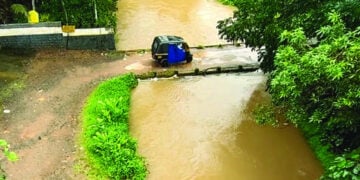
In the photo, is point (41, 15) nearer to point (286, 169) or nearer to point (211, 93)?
point (211, 93)

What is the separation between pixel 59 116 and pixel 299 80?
881 cm

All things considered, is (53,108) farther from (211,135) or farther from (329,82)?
(329,82)

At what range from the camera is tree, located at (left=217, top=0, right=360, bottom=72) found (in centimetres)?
1116

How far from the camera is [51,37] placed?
1977 centimetres

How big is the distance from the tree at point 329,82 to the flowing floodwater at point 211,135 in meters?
3.25

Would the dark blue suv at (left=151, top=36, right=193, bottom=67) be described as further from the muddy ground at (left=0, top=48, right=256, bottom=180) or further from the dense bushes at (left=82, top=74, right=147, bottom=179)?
the dense bushes at (left=82, top=74, right=147, bottom=179)

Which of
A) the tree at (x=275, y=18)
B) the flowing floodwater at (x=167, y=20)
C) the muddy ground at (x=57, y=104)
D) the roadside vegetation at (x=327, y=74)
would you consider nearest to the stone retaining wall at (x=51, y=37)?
the muddy ground at (x=57, y=104)

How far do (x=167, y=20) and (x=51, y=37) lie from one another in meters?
6.73

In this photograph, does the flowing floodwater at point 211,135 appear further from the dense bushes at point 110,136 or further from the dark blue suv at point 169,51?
the dark blue suv at point 169,51

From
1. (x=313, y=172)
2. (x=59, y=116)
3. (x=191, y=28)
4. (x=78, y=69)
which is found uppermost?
(x=191, y=28)

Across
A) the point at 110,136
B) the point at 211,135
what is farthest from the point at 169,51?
the point at 110,136

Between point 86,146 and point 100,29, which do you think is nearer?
point 86,146

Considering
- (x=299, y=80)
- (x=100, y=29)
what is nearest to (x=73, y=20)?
(x=100, y=29)

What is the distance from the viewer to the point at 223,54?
20266 millimetres
